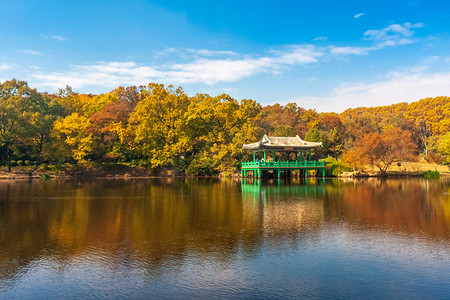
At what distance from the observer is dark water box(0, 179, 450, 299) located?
946cm

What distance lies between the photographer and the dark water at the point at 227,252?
9.46m

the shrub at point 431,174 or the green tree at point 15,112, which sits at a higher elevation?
the green tree at point 15,112

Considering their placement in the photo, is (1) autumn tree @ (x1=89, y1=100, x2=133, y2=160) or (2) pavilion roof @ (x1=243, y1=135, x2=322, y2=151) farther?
(1) autumn tree @ (x1=89, y1=100, x2=133, y2=160)

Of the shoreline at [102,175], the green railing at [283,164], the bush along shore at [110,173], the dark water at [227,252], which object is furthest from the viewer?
the bush along shore at [110,173]

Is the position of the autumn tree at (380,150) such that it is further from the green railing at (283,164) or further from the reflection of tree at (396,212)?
the reflection of tree at (396,212)

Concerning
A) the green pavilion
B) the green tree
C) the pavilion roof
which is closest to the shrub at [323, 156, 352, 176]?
the green pavilion

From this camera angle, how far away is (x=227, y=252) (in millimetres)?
12531

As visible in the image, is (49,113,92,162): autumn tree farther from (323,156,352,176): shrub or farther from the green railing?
(323,156,352,176): shrub

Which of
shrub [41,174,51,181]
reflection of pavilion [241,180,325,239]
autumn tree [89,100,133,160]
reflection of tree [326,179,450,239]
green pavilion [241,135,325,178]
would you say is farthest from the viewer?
autumn tree [89,100,133,160]

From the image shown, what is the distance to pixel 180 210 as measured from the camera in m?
21.8

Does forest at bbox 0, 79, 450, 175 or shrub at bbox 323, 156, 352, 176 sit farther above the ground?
forest at bbox 0, 79, 450, 175

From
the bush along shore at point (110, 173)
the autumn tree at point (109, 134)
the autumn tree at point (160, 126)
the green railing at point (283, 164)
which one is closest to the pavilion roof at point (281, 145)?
the green railing at point (283, 164)

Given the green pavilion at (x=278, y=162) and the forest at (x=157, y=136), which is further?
the forest at (x=157, y=136)

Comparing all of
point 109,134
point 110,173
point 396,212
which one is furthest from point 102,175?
point 396,212
